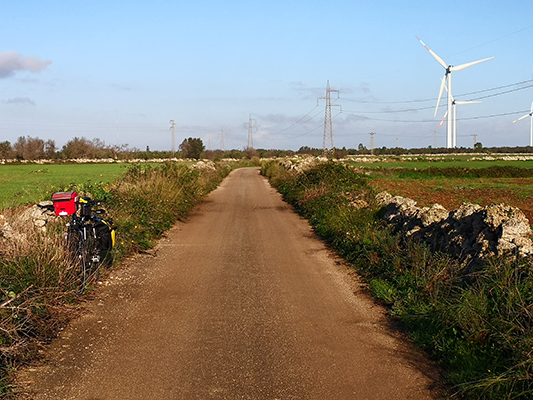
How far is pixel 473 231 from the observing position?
24.9 feet

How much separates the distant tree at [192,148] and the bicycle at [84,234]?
10196 centimetres

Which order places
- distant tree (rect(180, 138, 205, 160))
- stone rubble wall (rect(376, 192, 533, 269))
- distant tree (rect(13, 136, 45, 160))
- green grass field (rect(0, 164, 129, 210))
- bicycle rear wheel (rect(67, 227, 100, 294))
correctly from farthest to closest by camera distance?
distant tree (rect(180, 138, 205, 160)) → distant tree (rect(13, 136, 45, 160)) → green grass field (rect(0, 164, 129, 210)) → bicycle rear wheel (rect(67, 227, 100, 294)) → stone rubble wall (rect(376, 192, 533, 269))

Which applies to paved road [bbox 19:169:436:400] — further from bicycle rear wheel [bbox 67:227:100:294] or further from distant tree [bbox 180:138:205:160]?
distant tree [bbox 180:138:205:160]

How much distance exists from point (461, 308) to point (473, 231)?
2.23 m

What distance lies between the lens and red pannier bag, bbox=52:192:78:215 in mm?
7262

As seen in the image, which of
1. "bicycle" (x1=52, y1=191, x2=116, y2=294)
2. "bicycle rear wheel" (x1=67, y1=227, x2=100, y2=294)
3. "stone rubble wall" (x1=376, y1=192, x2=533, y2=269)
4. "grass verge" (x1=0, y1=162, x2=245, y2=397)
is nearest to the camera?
"grass verge" (x1=0, y1=162, x2=245, y2=397)

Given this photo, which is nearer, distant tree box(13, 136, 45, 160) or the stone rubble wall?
the stone rubble wall

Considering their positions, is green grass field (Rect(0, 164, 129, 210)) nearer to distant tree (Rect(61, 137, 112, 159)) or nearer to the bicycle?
the bicycle

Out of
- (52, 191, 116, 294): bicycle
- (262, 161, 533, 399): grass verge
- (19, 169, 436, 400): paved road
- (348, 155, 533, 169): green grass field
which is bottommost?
(19, 169, 436, 400): paved road

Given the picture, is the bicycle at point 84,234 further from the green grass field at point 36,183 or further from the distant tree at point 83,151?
the distant tree at point 83,151

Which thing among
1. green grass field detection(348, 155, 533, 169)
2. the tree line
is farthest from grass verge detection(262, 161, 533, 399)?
the tree line

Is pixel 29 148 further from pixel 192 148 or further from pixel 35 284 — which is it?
pixel 35 284

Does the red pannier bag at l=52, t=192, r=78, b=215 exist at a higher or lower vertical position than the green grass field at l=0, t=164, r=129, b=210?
higher

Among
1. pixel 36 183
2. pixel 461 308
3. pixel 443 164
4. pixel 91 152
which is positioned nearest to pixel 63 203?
pixel 461 308
